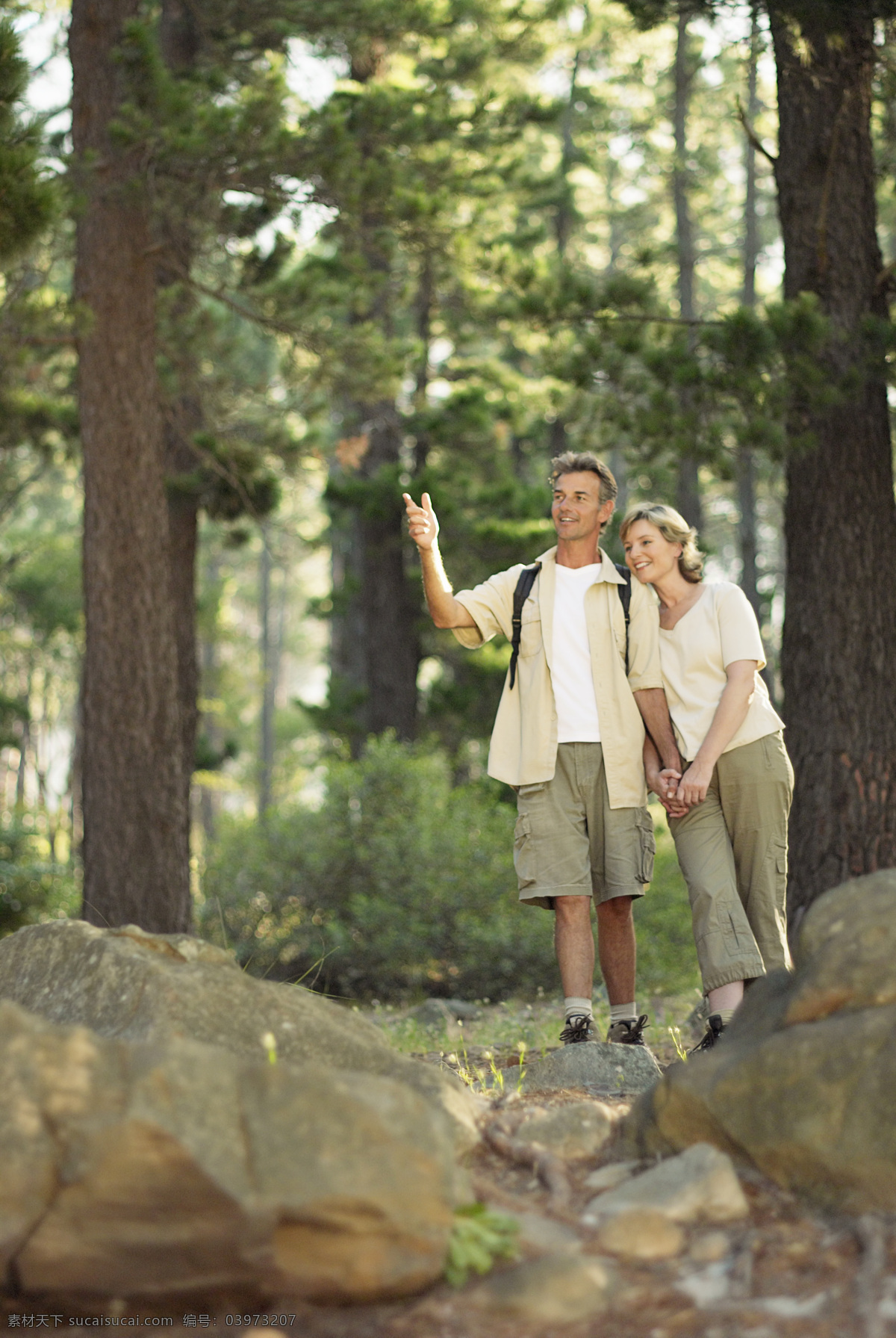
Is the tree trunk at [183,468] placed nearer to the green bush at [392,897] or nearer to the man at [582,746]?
the green bush at [392,897]

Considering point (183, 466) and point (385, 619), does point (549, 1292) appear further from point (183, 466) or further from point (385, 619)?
point (385, 619)

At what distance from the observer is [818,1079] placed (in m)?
2.75

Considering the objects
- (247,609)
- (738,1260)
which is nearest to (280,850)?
(738,1260)

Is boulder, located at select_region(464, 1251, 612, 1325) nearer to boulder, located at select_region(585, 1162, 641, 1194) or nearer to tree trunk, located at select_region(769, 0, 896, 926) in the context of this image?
boulder, located at select_region(585, 1162, 641, 1194)

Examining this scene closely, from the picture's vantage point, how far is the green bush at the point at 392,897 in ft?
32.9

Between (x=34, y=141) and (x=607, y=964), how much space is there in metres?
4.77

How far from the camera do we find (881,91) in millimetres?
7348

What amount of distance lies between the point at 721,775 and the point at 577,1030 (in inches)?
41.0

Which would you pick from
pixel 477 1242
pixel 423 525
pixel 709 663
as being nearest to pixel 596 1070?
pixel 709 663

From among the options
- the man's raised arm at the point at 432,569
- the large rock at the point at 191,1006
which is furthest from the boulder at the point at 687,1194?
the man's raised arm at the point at 432,569

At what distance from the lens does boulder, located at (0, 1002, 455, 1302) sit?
7.66 ft

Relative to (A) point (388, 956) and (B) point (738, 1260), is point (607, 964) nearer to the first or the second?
(B) point (738, 1260)

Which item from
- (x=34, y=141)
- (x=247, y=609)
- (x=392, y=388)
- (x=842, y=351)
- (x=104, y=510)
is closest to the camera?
(x=34, y=141)

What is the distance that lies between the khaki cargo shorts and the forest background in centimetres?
138
